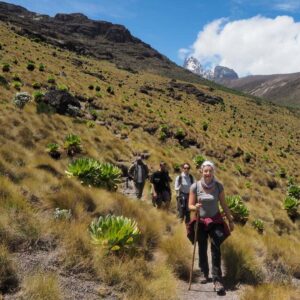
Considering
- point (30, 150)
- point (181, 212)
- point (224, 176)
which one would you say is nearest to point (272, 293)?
point (181, 212)

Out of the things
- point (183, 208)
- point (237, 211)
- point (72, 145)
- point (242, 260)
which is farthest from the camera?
point (72, 145)

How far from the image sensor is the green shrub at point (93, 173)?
11.2 m

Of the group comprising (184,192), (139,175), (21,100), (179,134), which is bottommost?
(184,192)

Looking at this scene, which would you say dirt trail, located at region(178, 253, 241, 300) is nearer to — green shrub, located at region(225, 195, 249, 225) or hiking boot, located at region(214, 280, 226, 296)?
hiking boot, located at region(214, 280, 226, 296)

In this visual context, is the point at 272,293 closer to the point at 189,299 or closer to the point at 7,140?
the point at 189,299

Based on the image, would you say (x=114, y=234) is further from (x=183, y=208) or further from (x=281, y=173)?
(x=281, y=173)

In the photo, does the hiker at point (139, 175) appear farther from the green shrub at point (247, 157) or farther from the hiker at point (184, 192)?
the green shrub at point (247, 157)

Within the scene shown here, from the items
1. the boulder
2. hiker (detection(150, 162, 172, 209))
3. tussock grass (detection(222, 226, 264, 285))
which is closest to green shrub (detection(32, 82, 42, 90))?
the boulder

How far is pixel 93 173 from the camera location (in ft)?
37.4

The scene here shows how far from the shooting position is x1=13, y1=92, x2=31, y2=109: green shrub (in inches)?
763

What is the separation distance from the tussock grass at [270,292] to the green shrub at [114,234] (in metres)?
2.04

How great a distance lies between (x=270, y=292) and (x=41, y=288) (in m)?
3.52

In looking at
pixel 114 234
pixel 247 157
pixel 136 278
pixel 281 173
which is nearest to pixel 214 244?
pixel 136 278

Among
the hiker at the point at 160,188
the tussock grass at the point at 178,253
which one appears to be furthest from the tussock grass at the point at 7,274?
the hiker at the point at 160,188
